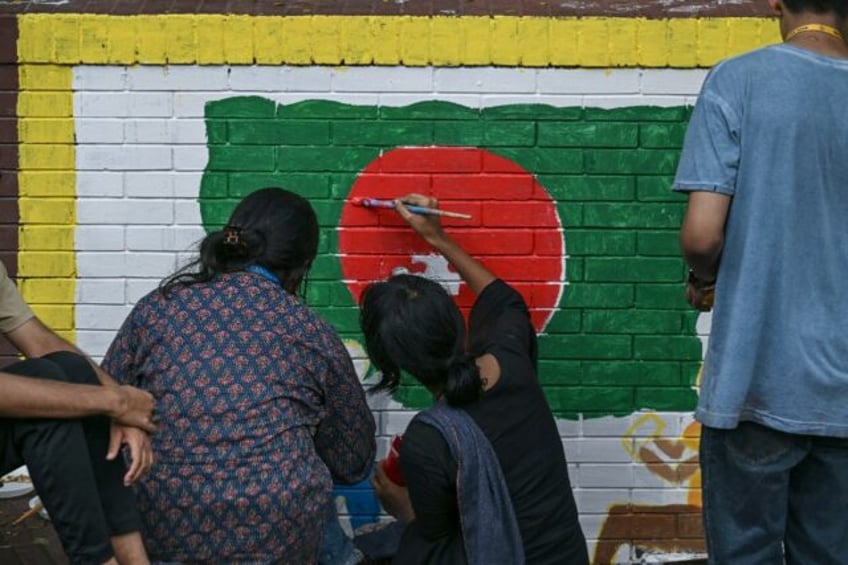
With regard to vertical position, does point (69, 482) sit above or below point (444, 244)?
below

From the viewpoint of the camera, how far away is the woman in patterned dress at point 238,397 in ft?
10.9

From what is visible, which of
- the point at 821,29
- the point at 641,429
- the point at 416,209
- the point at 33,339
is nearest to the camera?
the point at 821,29

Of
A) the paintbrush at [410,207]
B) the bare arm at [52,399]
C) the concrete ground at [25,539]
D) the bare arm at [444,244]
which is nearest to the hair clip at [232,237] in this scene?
the bare arm at [52,399]

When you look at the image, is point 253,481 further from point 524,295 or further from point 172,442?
point 524,295

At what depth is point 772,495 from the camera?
3.07 m

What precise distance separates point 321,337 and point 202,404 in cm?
36

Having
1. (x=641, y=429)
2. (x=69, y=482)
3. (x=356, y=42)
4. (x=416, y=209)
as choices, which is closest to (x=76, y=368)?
(x=69, y=482)

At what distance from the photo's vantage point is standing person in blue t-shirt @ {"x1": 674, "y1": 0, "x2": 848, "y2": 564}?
299 cm

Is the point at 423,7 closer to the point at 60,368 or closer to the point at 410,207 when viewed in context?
the point at 410,207

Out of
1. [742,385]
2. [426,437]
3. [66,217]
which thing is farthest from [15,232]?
[742,385]

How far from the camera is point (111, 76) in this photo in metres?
4.62

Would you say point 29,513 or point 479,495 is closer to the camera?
point 479,495

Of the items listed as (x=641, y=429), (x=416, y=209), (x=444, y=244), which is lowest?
(x=641, y=429)

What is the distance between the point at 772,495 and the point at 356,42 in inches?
88.3
